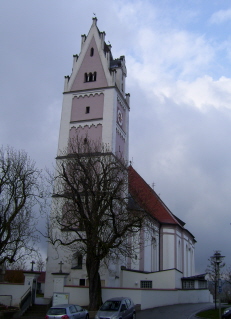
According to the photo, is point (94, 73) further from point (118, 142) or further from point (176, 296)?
point (176, 296)

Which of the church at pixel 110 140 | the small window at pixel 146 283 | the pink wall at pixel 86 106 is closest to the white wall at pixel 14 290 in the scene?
the church at pixel 110 140

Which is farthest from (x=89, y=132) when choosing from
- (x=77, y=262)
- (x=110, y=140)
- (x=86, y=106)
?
(x=77, y=262)

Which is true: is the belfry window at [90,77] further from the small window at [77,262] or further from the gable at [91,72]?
the small window at [77,262]

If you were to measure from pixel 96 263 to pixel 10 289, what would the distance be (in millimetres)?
8470

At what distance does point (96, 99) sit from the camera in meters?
39.7

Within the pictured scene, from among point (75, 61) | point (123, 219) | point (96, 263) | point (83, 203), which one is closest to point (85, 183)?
point (83, 203)

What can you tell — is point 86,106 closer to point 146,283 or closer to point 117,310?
point 146,283

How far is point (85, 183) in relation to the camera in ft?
88.6

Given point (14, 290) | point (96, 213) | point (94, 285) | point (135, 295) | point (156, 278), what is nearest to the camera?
point (94, 285)

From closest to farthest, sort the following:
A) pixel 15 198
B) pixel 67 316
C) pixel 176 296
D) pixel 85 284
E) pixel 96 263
Answer: pixel 67 316, pixel 96 263, pixel 15 198, pixel 85 284, pixel 176 296

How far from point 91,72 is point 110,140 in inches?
366

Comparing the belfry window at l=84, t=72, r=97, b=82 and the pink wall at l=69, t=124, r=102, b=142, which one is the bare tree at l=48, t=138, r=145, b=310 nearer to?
the pink wall at l=69, t=124, r=102, b=142

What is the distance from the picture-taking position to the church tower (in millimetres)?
38250

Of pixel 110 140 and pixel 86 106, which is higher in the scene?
pixel 86 106
